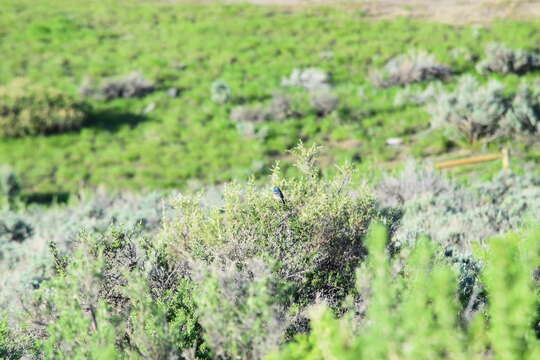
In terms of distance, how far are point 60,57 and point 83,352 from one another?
15.8 m

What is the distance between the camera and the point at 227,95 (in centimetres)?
1369

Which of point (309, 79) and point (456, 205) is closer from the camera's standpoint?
point (456, 205)

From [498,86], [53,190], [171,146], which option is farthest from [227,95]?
[498,86]

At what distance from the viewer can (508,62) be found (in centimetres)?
1376

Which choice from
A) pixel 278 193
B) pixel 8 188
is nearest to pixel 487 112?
pixel 278 193

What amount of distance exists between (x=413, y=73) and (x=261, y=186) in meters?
6.04

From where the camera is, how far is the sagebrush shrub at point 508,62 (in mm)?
13695

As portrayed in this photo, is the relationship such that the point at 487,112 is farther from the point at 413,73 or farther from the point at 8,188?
the point at 8,188

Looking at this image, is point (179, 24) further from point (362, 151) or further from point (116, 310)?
point (116, 310)

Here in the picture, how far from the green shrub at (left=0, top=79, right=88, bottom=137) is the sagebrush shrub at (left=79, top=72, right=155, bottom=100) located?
50.7 inches

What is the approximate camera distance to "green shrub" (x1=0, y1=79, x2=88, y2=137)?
1258 centimetres

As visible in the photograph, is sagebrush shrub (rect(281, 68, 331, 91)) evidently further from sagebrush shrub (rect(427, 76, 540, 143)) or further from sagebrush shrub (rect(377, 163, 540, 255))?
sagebrush shrub (rect(377, 163, 540, 255))

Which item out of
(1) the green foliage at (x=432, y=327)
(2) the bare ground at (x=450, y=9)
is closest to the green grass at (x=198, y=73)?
(2) the bare ground at (x=450, y=9)

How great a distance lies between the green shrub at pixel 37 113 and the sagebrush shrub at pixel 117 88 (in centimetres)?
129
